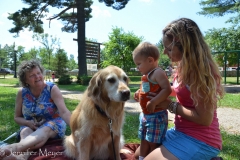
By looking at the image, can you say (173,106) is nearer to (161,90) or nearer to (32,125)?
(161,90)

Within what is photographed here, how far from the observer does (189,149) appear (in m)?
2.21

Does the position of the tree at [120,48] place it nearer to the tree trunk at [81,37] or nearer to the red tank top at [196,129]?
the tree trunk at [81,37]

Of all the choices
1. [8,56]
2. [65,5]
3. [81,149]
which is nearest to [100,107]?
[81,149]

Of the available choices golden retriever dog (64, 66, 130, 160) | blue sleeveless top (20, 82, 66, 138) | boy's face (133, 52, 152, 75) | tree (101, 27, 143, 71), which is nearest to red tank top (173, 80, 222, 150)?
boy's face (133, 52, 152, 75)

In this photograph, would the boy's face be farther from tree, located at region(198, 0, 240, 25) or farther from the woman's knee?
tree, located at region(198, 0, 240, 25)

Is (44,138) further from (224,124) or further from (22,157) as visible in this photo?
(224,124)

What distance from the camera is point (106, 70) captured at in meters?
2.97

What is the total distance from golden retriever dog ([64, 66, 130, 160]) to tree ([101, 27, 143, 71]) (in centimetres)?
2922

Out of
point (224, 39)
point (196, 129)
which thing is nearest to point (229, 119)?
point (196, 129)

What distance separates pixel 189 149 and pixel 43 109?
2544mm

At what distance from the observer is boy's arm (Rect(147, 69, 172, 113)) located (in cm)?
249

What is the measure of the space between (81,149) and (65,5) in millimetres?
20076

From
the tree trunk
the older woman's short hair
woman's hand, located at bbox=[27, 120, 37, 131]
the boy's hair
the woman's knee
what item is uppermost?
the tree trunk

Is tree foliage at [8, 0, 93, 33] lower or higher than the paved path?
higher
